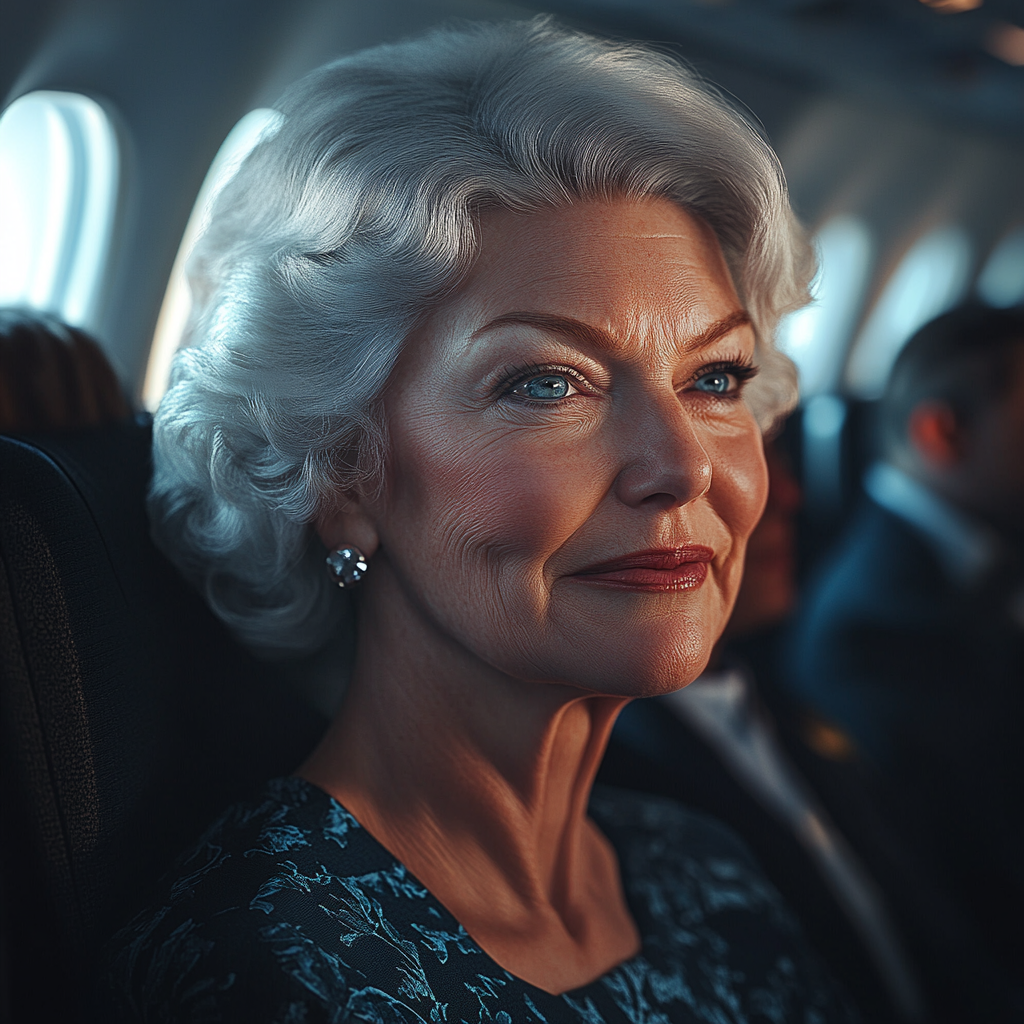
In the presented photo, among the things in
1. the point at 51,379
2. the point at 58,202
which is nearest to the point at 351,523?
the point at 51,379

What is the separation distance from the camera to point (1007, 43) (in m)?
4.04

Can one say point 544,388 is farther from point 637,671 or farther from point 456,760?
point 456,760

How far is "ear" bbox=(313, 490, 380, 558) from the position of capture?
88 cm

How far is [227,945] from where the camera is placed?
28.0 inches

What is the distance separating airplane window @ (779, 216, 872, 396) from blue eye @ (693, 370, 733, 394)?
157 inches

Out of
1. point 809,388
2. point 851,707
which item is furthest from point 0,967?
point 809,388

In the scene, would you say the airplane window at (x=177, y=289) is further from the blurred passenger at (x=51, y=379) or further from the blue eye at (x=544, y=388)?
the blue eye at (x=544, y=388)

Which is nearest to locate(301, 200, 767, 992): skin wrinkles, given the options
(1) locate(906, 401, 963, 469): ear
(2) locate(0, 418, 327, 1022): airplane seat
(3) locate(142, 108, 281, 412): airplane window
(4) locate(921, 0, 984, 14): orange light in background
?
(2) locate(0, 418, 327, 1022): airplane seat

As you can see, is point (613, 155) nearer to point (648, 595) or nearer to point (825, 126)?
point (648, 595)

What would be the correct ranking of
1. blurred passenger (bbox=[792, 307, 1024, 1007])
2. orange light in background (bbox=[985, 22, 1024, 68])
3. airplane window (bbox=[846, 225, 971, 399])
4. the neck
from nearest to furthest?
the neck
blurred passenger (bbox=[792, 307, 1024, 1007])
orange light in background (bbox=[985, 22, 1024, 68])
airplane window (bbox=[846, 225, 971, 399])

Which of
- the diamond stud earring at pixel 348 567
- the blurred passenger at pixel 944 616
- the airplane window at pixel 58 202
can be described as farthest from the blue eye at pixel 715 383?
the airplane window at pixel 58 202

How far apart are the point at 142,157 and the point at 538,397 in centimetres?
195

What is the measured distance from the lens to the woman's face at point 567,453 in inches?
31.2

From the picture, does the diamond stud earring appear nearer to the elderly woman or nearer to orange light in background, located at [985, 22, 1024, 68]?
the elderly woman
